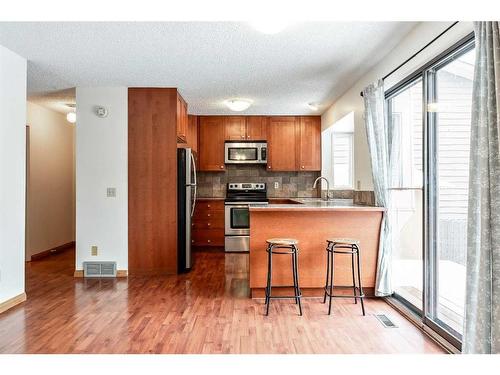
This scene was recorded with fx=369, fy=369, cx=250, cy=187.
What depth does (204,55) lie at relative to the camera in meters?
3.49

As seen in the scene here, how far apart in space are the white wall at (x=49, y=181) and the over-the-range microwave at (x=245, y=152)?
9.59ft

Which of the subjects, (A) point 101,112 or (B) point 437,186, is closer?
(B) point 437,186

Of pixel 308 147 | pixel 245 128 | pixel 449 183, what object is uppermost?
pixel 245 128

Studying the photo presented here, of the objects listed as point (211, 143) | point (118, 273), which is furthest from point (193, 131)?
point (118, 273)

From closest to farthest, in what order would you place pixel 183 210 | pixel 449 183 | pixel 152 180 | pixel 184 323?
pixel 449 183, pixel 184 323, pixel 152 180, pixel 183 210

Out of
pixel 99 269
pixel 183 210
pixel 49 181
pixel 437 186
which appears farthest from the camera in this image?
pixel 49 181

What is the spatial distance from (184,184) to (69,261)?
232 cm

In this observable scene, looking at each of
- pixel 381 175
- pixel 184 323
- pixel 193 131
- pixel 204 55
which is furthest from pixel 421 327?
pixel 193 131

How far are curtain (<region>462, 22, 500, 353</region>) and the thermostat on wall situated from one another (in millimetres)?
4086

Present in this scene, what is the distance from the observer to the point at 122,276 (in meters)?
4.62

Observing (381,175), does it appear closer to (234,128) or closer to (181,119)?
(181,119)

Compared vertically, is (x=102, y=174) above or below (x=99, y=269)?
above

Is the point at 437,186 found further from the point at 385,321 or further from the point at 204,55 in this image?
the point at 204,55

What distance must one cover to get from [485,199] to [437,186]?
1101 millimetres
